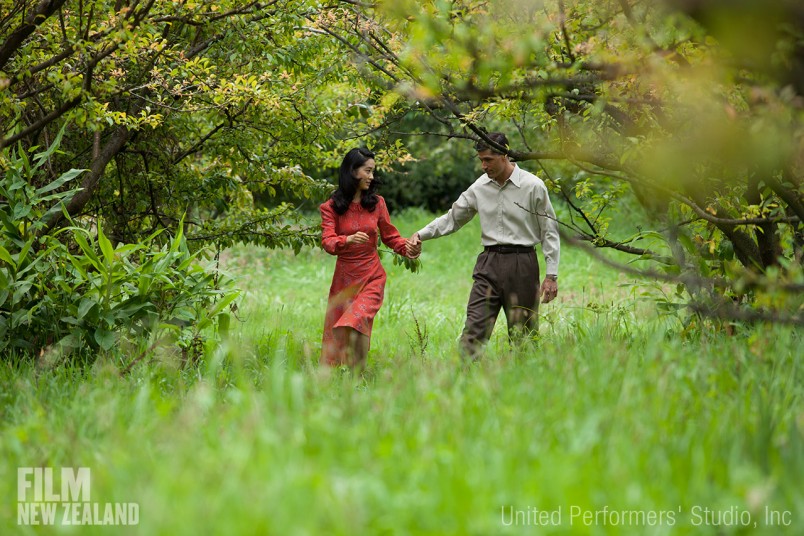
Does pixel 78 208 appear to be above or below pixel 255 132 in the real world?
below

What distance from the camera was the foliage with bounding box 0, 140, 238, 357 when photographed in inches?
203

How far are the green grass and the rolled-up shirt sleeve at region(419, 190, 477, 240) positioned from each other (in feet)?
7.71

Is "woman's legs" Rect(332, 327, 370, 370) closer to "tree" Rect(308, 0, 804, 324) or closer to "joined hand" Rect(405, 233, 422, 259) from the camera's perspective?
"joined hand" Rect(405, 233, 422, 259)

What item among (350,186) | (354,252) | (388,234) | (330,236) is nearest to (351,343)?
(354,252)

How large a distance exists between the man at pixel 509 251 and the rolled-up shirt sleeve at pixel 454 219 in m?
0.25

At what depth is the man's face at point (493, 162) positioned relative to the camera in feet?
20.0

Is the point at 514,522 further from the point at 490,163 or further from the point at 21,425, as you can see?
the point at 490,163

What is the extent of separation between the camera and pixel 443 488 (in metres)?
2.28

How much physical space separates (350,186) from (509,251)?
4.75ft

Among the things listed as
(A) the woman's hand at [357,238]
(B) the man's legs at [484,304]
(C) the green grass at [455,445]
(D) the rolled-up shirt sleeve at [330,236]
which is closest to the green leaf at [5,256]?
(C) the green grass at [455,445]

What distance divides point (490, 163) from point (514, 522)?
4.22m

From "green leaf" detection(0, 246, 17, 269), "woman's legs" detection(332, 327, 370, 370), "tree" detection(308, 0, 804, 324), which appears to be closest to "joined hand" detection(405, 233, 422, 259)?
"woman's legs" detection(332, 327, 370, 370)

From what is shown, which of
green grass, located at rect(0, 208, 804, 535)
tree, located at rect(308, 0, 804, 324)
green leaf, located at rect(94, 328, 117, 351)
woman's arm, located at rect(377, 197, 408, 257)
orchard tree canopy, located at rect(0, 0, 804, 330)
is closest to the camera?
green grass, located at rect(0, 208, 804, 535)

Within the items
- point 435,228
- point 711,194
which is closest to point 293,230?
point 435,228
